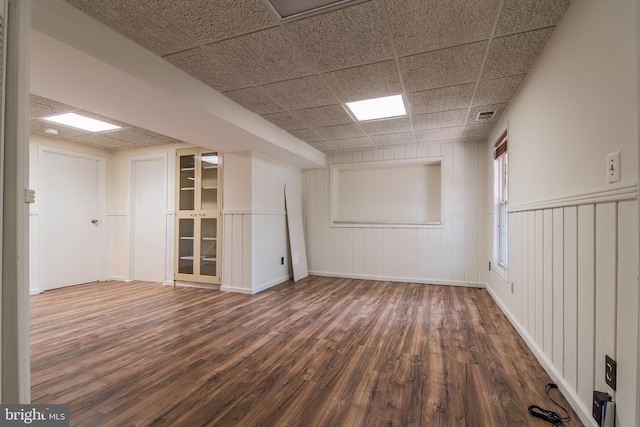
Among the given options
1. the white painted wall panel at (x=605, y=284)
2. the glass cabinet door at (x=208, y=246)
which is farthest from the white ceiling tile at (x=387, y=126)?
the glass cabinet door at (x=208, y=246)

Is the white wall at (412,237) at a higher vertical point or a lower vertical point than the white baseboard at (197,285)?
higher

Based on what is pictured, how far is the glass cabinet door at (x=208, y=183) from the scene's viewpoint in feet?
15.3

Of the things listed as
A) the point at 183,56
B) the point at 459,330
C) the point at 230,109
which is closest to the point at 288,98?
the point at 230,109

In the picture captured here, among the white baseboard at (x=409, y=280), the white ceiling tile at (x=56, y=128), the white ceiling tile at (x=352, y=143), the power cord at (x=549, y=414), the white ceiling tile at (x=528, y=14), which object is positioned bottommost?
the white baseboard at (x=409, y=280)

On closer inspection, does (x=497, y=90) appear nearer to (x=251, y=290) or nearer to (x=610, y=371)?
(x=610, y=371)

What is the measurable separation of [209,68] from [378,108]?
1.83m

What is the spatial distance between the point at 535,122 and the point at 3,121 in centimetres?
313

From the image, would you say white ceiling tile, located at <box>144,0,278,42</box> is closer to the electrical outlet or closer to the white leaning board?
the electrical outlet

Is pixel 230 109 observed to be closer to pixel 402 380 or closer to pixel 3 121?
pixel 3 121

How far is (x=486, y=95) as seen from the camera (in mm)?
2918

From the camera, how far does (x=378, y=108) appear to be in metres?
3.33

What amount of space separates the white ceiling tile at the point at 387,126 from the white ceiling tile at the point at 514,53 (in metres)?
1.24

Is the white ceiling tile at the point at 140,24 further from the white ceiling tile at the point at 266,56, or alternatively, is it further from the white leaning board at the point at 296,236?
the white leaning board at the point at 296,236

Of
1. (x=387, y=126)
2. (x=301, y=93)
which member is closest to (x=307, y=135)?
(x=387, y=126)
